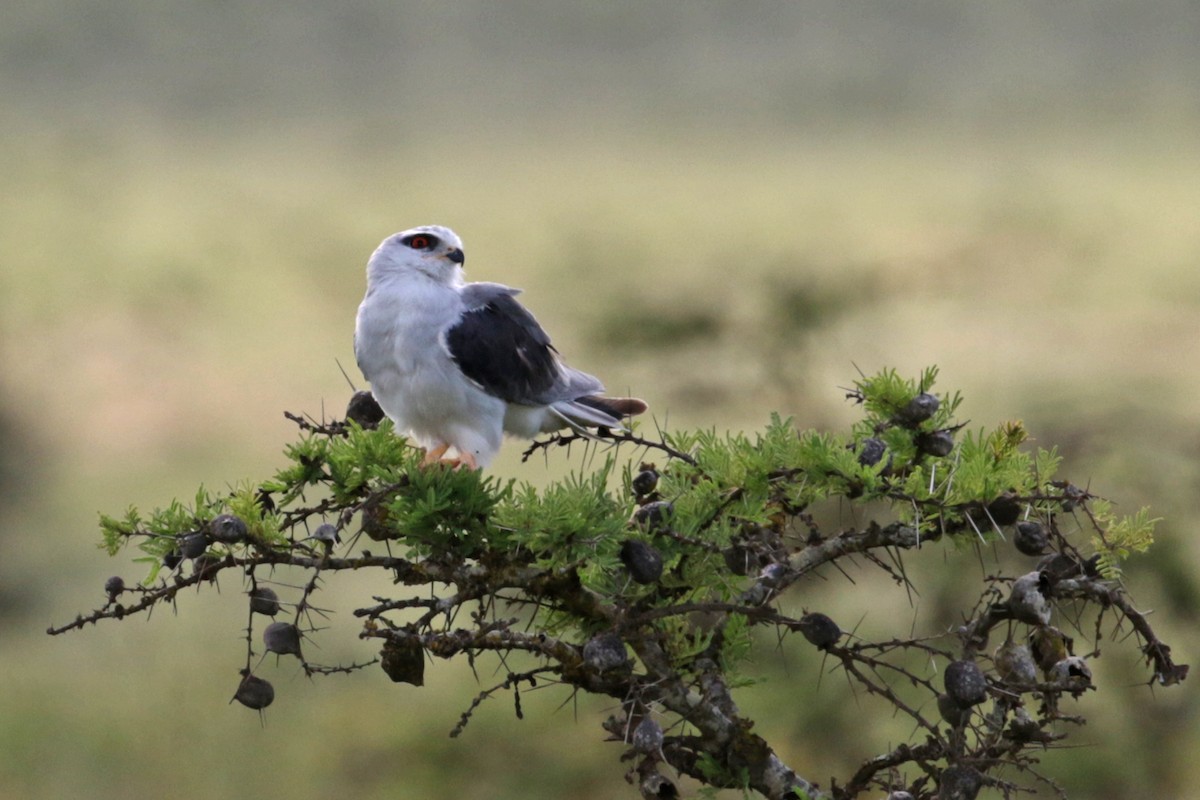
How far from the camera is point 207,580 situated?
1816mm

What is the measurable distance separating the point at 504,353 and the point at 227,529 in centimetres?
107

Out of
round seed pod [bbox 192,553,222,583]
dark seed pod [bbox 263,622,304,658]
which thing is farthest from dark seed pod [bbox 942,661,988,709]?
round seed pod [bbox 192,553,222,583]

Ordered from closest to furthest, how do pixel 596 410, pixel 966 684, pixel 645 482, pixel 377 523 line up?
pixel 966 684
pixel 377 523
pixel 645 482
pixel 596 410

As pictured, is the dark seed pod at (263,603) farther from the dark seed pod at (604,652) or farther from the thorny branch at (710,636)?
the dark seed pod at (604,652)

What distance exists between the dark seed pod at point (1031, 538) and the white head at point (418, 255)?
4.81 ft

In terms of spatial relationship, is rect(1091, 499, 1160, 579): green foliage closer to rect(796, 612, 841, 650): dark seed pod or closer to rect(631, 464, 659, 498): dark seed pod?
rect(796, 612, 841, 650): dark seed pod

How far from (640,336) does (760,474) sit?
10.9 feet

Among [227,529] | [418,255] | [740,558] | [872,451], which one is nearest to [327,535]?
[227,529]

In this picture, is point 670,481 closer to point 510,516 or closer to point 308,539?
point 510,516

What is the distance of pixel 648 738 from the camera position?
1.74 m

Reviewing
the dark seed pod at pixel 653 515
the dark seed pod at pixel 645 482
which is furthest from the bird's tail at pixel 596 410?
the dark seed pod at pixel 653 515

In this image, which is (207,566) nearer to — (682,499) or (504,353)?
(682,499)

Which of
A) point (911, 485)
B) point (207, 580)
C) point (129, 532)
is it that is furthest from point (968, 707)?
point (129, 532)

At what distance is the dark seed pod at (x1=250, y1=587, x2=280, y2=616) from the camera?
181cm
